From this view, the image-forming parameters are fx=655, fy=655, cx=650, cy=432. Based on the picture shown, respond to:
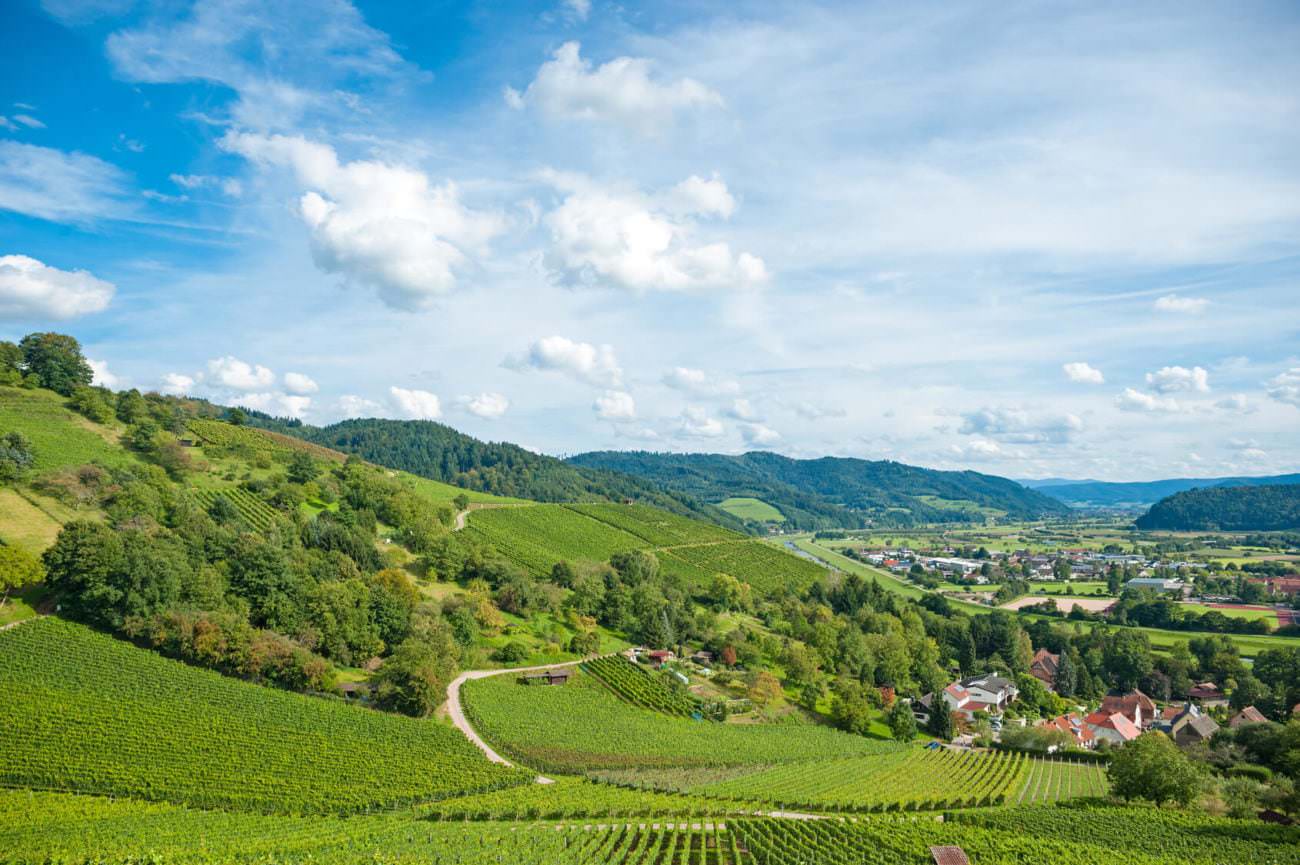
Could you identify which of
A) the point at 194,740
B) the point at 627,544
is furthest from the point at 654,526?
the point at 194,740

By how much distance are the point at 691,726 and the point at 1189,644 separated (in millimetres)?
89019

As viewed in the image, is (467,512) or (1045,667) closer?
(1045,667)

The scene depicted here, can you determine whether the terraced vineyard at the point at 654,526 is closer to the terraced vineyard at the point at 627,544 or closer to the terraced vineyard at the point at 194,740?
the terraced vineyard at the point at 627,544

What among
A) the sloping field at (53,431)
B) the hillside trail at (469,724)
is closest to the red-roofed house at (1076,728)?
the hillside trail at (469,724)

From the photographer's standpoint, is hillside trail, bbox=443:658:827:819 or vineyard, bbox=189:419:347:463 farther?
vineyard, bbox=189:419:347:463

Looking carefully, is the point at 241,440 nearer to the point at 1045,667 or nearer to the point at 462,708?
the point at 462,708

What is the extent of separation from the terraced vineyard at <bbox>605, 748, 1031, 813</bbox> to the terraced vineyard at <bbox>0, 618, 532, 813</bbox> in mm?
14360

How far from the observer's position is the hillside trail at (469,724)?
137 feet

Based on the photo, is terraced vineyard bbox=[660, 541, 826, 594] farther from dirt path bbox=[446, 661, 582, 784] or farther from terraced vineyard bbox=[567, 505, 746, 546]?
dirt path bbox=[446, 661, 582, 784]

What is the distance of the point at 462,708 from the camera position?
5681 cm

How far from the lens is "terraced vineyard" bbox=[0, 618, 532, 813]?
A: 3809 cm

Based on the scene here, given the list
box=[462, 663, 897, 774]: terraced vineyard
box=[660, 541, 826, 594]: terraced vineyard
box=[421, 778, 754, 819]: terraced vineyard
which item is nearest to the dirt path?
box=[462, 663, 897, 774]: terraced vineyard

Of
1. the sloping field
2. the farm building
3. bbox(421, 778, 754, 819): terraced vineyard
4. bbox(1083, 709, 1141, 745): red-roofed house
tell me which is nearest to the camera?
bbox(421, 778, 754, 819): terraced vineyard

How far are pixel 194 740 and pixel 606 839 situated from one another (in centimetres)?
2826
